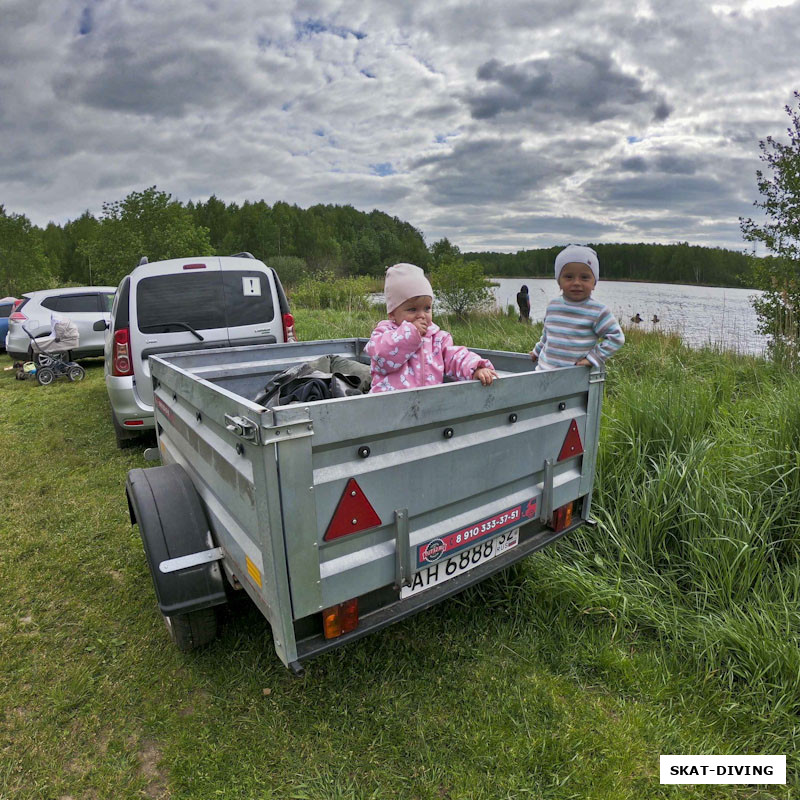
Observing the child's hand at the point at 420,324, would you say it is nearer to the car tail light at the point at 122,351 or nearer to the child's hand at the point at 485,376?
the child's hand at the point at 485,376

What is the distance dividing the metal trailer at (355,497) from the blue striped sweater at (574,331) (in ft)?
1.08

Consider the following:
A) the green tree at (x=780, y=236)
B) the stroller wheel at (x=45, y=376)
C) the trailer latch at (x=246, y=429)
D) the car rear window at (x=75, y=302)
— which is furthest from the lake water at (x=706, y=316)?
the car rear window at (x=75, y=302)

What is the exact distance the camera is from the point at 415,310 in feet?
8.35

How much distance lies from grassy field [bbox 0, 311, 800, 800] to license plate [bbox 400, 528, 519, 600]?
0.57 metres

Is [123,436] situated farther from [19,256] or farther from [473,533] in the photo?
[19,256]

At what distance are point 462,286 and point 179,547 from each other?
44.8 ft

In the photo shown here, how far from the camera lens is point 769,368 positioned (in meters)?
5.54

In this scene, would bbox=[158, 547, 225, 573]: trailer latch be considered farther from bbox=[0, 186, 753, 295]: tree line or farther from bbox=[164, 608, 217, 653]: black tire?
bbox=[0, 186, 753, 295]: tree line

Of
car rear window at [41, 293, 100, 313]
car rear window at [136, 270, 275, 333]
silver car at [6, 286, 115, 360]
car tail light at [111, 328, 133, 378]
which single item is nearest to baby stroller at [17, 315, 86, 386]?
silver car at [6, 286, 115, 360]

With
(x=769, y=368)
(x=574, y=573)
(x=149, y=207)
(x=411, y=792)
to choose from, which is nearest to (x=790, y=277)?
(x=769, y=368)

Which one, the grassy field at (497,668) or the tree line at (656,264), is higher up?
the tree line at (656,264)

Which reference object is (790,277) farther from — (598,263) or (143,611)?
(143,611)

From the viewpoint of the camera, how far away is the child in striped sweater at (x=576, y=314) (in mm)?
2990

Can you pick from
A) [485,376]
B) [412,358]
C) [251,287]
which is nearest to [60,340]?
[251,287]
